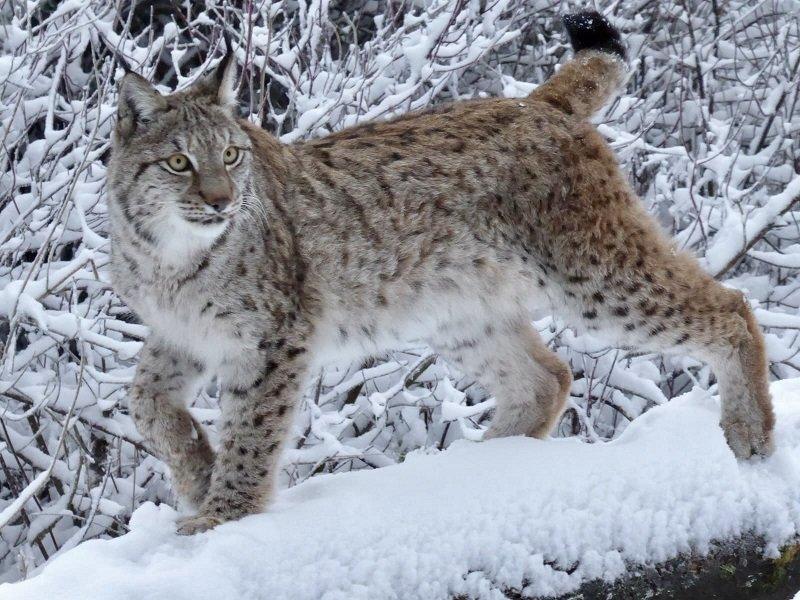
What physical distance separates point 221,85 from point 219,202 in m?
0.51

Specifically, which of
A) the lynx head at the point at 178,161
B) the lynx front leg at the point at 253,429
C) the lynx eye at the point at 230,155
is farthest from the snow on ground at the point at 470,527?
the lynx eye at the point at 230,155

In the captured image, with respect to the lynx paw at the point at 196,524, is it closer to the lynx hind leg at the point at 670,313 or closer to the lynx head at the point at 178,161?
the lynx head at the point at 178,161

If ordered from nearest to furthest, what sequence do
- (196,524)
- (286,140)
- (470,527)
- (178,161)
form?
1. (470,527)
2. (196,524)
3. (178,161)
4. (286,140)

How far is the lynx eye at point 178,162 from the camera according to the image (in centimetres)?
368

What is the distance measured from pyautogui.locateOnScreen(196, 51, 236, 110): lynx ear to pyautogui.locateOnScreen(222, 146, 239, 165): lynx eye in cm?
21

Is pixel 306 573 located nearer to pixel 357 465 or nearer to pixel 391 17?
pixel 357 465

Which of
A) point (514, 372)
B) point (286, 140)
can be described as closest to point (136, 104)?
point (286, 140)

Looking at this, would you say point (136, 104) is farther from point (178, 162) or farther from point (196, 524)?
point (196, 524)

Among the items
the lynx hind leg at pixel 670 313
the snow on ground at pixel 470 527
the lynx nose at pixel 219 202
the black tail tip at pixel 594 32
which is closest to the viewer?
the snow on ground at pixel 470 527

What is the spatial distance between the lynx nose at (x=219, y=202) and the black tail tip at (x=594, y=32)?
5.92ft

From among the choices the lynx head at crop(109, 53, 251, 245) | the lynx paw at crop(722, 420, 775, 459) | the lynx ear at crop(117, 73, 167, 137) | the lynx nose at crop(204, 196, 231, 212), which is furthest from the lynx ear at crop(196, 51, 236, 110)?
the lynx paw at crop(722, 420, 775, 459)

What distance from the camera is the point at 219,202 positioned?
141 inches

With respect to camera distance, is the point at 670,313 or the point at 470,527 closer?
the point at 470,527

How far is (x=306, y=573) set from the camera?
2906mm
